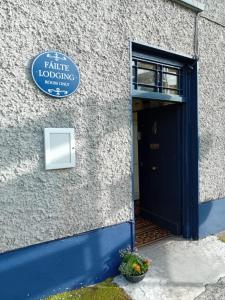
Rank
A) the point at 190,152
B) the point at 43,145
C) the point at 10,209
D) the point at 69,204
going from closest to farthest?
1. the point at 10,209
2. the point at 43,145
3. the point at 69,204
4. the point at 190,152

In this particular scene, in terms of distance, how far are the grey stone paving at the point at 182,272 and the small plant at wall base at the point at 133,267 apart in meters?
0.11

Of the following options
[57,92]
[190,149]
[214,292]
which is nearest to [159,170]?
[190,149]

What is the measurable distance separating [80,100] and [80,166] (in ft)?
2.66

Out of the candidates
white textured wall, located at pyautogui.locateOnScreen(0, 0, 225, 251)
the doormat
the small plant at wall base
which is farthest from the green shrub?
the doormat

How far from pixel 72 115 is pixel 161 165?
2644 mm

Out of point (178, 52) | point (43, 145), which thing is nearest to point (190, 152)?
point (178, 52)

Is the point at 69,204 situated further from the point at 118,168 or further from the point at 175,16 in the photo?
the point at 175,16

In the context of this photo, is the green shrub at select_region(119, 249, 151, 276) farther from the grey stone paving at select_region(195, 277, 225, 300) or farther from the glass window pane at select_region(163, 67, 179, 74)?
the glass window pane at select_region(163, 67, 179, 74)

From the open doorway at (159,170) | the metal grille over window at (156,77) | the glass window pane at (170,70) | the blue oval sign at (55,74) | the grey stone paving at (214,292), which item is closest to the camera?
the blue oval sign at (55,74)

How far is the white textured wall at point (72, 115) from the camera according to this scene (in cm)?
270

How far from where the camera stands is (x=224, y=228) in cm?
511

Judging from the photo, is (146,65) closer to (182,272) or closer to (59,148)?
(59,148)

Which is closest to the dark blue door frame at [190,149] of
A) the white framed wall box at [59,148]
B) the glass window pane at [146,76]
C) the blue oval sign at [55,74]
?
the glass window pane at [146,76]

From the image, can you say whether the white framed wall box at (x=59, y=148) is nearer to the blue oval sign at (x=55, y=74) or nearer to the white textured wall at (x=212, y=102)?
the blue oval sign at (x=55, y=74)
